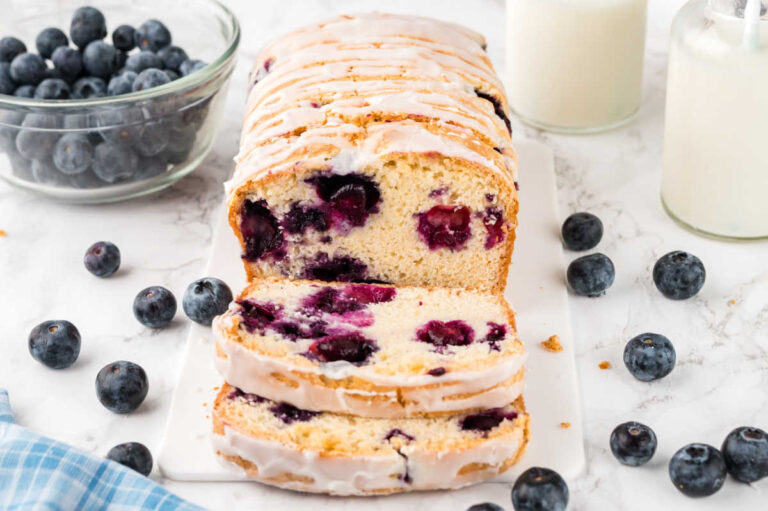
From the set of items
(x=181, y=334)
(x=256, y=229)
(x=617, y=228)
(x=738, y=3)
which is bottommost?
(x=617, y=228)

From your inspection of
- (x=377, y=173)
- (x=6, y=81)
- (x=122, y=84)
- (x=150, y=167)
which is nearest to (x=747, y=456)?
(x=377, y=173)

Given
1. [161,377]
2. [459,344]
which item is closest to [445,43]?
[459,344]

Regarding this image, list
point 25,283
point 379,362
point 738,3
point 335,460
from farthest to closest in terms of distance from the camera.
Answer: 1. point 25,283
2. point 738,3
3. point 379,362
4. point 335,460

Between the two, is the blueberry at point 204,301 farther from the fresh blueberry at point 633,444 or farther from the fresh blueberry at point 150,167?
the fresh blueberry at point 633,444

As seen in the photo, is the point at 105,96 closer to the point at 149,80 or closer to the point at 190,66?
the point at 149,80

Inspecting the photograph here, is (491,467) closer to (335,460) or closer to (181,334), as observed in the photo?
(335,460)

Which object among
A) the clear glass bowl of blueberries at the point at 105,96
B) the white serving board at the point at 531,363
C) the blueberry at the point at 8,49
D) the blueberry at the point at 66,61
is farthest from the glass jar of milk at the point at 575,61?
the blueberry at the point at 8,49

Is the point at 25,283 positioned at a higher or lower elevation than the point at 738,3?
lower
